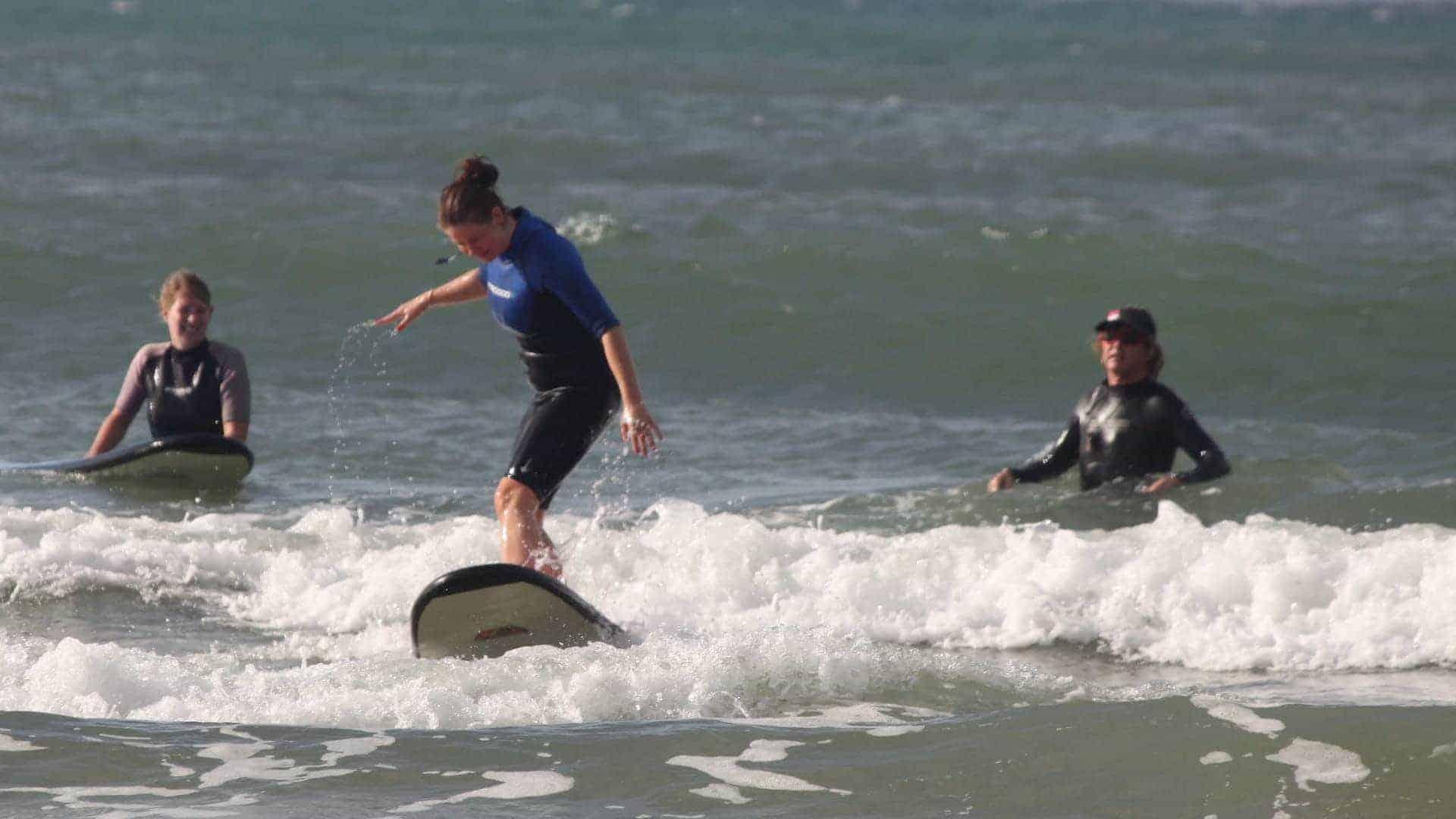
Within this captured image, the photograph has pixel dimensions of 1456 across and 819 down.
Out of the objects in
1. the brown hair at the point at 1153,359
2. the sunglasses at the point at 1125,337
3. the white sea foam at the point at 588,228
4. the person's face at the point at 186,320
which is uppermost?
the white sea foam at the point at 588,228

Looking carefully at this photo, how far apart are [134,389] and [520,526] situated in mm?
4256

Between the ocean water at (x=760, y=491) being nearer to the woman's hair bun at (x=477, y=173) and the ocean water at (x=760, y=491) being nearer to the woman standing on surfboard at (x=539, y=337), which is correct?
the woman standing on surfboard at (x=539, y=337)

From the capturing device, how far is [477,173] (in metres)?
6.77

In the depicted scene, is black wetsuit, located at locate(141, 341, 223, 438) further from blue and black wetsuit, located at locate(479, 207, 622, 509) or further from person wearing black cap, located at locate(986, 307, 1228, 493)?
person wearing black cap, located at locate(986, 307, 1228, 493)

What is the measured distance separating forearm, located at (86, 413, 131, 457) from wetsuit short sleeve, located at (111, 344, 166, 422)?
22mm

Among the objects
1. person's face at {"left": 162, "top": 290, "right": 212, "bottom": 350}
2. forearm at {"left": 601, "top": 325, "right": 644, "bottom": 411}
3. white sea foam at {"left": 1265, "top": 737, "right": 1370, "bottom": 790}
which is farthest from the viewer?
person's face at {"left": 162, "top": 290, "right": 212, "bottom": 350}

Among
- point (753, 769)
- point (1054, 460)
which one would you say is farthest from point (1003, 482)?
point (753, 769)

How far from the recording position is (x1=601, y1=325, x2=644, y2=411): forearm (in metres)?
6.67

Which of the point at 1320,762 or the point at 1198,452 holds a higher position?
the point at 1198,452

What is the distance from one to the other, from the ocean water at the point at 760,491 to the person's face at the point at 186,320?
2.75 ft

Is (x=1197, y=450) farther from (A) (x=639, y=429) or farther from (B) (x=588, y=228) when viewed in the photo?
(B) (x=588, y=228)

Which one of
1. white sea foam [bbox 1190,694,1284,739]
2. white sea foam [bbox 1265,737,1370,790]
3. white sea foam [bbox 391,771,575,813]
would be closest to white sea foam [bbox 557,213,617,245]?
white sea foam [bbox 1190,694,1284,739]

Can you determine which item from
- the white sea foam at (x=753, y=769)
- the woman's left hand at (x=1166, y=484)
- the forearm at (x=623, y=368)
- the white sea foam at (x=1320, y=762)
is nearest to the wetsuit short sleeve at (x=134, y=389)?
the forearm at (x=623, y=368)

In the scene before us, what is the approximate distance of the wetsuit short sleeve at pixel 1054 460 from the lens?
9.66 metres
